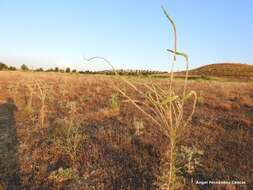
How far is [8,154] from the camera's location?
18.0 feet

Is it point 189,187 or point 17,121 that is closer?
point 189,187

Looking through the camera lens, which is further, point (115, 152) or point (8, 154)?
point (8, 154)

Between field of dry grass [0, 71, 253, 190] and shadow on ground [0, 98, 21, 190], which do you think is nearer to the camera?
field of dry grass [0, 71, 253, 190]

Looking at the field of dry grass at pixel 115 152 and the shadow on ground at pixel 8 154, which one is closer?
the field of dry grass at pixel 115 152

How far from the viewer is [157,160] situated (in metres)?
4.75

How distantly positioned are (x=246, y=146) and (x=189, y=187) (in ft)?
7.55

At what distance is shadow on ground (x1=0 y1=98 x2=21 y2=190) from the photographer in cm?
443

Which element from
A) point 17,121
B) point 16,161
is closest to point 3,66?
point 17,121

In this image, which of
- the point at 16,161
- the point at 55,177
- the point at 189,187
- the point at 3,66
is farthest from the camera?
the point at 3,66

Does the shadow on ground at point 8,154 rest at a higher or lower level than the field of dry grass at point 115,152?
lower

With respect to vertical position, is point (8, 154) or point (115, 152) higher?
point (115, 152)

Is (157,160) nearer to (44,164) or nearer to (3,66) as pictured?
(44,164)

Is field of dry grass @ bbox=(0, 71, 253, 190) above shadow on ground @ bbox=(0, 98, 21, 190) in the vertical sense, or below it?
above

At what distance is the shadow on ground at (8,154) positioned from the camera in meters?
4.43
